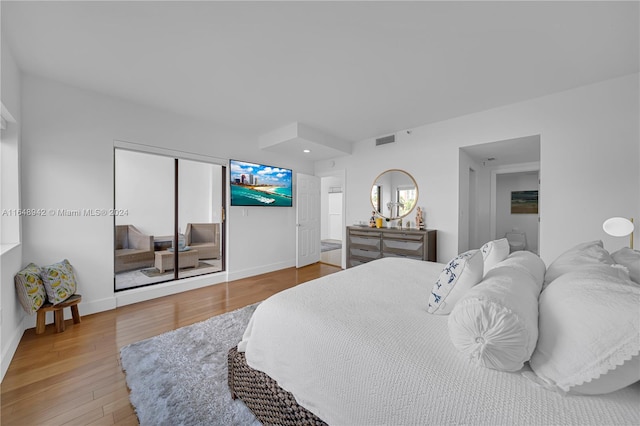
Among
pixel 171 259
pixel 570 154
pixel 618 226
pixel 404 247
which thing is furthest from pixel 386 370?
pixel 171 259

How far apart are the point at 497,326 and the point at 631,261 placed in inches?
47.5

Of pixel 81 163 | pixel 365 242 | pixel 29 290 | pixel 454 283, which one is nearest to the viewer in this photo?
pixel 454 283

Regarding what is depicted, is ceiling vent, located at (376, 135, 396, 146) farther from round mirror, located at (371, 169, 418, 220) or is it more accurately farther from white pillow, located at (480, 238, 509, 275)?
white pillow, located at (480, 238, 509, 275)

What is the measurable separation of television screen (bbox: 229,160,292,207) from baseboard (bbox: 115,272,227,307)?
1.26 meters

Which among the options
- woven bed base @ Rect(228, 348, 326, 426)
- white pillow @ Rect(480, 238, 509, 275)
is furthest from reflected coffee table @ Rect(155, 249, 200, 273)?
white pillow @ Rect(480, 238, 509, 275)

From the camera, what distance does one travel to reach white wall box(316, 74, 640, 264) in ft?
8.27

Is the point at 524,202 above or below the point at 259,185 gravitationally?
below

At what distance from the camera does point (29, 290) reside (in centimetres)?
221

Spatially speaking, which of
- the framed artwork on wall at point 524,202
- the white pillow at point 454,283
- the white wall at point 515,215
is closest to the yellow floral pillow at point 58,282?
the white pillow at point 454,283

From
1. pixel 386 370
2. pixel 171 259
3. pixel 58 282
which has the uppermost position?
pixel 386 370

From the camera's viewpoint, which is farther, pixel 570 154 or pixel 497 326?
pixel 570 154

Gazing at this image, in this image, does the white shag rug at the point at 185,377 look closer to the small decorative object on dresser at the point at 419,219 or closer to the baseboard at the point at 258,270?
the baseboard at the point at 258,270

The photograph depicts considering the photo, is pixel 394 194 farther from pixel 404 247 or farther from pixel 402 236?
pixel 404 247

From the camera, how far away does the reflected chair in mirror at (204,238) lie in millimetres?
4586
